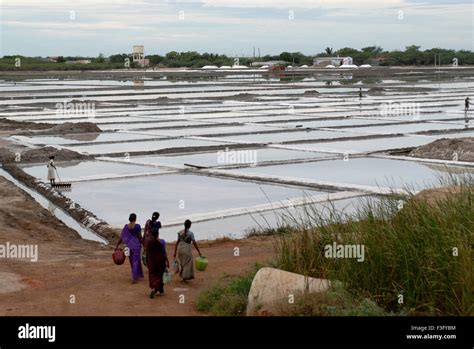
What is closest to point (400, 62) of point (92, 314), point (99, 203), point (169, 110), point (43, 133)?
point (169, 110)

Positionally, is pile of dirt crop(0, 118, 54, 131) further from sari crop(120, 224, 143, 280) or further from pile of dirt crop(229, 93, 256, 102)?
sari crop(120, 224, 143, 280)

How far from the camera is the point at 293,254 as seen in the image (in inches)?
376

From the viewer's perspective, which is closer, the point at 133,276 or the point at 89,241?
the point at 133,276

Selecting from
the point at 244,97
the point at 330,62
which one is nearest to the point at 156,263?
the point at 244,97

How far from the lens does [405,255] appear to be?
8586 mm

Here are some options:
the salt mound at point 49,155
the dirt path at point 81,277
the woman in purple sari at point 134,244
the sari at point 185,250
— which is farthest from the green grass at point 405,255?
the salt mound at point 49,155

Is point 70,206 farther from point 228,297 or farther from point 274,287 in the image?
point 274,287

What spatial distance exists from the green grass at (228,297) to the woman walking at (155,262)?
0.57 m

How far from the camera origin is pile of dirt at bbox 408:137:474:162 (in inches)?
905

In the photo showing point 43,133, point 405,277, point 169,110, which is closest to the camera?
point 405,277

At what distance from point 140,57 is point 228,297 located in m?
125

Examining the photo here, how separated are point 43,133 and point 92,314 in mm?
22208
